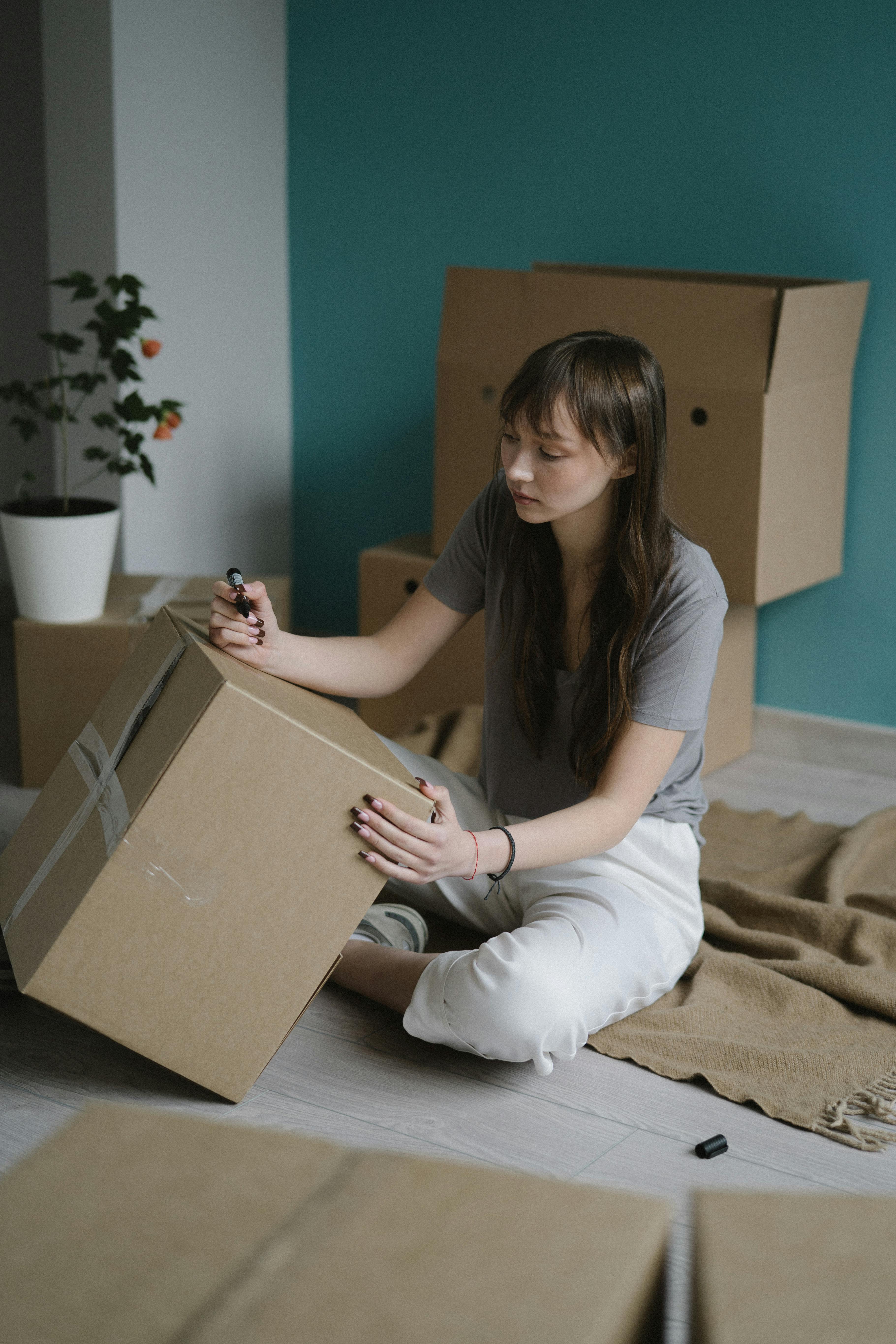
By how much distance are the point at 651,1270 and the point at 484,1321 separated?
8cm

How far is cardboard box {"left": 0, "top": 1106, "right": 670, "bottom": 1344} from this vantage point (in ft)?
1.50

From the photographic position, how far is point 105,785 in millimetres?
1316

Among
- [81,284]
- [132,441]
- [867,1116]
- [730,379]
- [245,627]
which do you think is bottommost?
[867,1116]

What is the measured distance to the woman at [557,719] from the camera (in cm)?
132

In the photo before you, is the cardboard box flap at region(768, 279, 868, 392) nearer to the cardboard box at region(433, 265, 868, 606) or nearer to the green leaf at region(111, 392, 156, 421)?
the cardboard box at region(433, 265, 868, 606)

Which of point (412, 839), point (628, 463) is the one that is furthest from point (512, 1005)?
point (628, 463)

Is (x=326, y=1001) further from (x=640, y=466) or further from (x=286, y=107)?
(x=286, y=107)

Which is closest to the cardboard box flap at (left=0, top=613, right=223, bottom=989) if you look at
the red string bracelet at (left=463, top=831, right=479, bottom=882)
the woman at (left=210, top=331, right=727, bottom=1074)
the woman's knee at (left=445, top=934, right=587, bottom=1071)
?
the woman at (left=210, top=331, right=727, bottom=1074)

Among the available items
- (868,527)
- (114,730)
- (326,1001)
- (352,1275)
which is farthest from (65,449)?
(352,1275)

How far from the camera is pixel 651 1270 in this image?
19.6 inches

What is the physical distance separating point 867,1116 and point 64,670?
1.44 m

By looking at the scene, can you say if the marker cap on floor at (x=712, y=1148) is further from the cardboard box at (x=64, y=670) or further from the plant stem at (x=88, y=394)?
the plant stem at (x=88, y=394)

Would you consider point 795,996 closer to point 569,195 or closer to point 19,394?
point 19,394

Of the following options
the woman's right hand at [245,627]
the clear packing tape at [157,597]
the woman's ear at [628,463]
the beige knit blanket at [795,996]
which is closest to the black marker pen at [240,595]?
the woman's right hand at [245,627]
